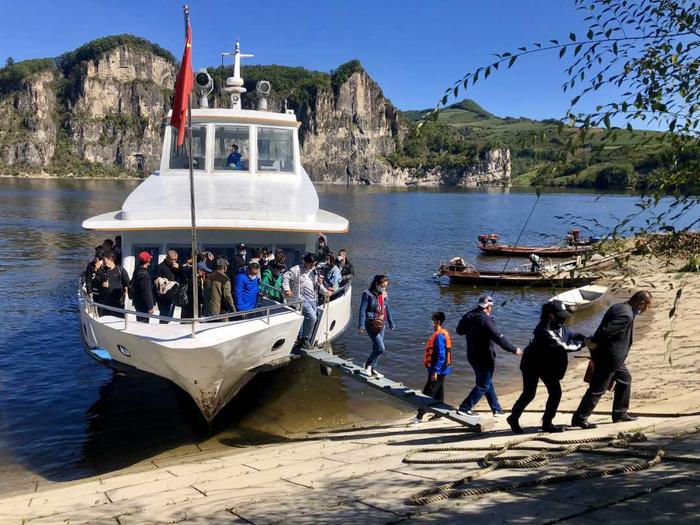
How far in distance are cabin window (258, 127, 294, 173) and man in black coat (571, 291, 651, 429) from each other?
942 cm

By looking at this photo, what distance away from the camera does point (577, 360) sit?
16766mm

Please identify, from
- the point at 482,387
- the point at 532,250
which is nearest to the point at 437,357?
the point at 482,387

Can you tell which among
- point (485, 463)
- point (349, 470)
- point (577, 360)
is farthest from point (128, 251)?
point (577, 360)

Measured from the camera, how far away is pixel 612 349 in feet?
24.7

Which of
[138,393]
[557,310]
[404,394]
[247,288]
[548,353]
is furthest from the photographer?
[138,393]

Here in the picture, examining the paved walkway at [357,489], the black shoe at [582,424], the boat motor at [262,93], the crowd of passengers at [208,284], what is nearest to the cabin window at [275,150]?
the boat motor at [262,93]

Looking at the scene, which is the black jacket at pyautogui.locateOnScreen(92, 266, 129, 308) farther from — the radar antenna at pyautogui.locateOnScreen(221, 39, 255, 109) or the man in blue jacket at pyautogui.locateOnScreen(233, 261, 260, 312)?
the radar antenna at pyautogui.locateOnScreen(221, 39, 255, 109)

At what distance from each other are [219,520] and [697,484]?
430 centimetres

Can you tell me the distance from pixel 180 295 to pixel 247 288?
4.02ft

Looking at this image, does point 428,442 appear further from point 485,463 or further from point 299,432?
point 299,432

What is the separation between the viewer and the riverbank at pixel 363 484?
5.12 metres

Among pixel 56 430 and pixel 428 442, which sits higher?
pixel 428 442

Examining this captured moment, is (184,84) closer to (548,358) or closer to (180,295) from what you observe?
(180,295)

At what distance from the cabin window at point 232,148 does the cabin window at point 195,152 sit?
289mm
